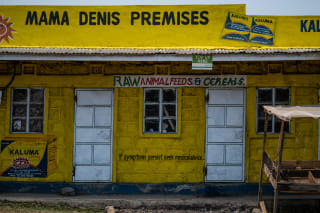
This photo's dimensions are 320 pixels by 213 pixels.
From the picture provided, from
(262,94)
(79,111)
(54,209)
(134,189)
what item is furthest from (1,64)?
(262,94)

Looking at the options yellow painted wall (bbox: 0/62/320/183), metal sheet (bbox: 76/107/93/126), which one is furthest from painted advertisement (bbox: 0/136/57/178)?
metal sheet (bbox: 76/107/93/126)

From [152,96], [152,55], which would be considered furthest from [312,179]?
[152,55]

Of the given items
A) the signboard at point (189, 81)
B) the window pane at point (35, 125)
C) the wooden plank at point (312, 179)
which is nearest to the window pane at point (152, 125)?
the signboard at point (189, 81)

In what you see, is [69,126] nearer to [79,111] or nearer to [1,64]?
[79,111]

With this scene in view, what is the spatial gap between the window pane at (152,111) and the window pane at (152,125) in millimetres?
136

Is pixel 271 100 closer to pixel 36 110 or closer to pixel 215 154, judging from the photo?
pixel 215 154

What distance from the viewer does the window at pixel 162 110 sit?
809cm

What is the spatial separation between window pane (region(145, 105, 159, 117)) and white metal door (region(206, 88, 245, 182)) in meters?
1.17

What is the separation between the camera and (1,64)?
26.6ft

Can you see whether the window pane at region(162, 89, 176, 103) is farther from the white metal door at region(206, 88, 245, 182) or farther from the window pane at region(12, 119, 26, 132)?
the window pane at region(12, 119, 26, 132)

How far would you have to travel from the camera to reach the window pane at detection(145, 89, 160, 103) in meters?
8.11

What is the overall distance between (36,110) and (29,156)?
3.52ft

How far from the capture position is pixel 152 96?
→ 26.6ft

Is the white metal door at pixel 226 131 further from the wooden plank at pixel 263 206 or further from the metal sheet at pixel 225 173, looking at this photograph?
the wooden plank at pixel 263 206
